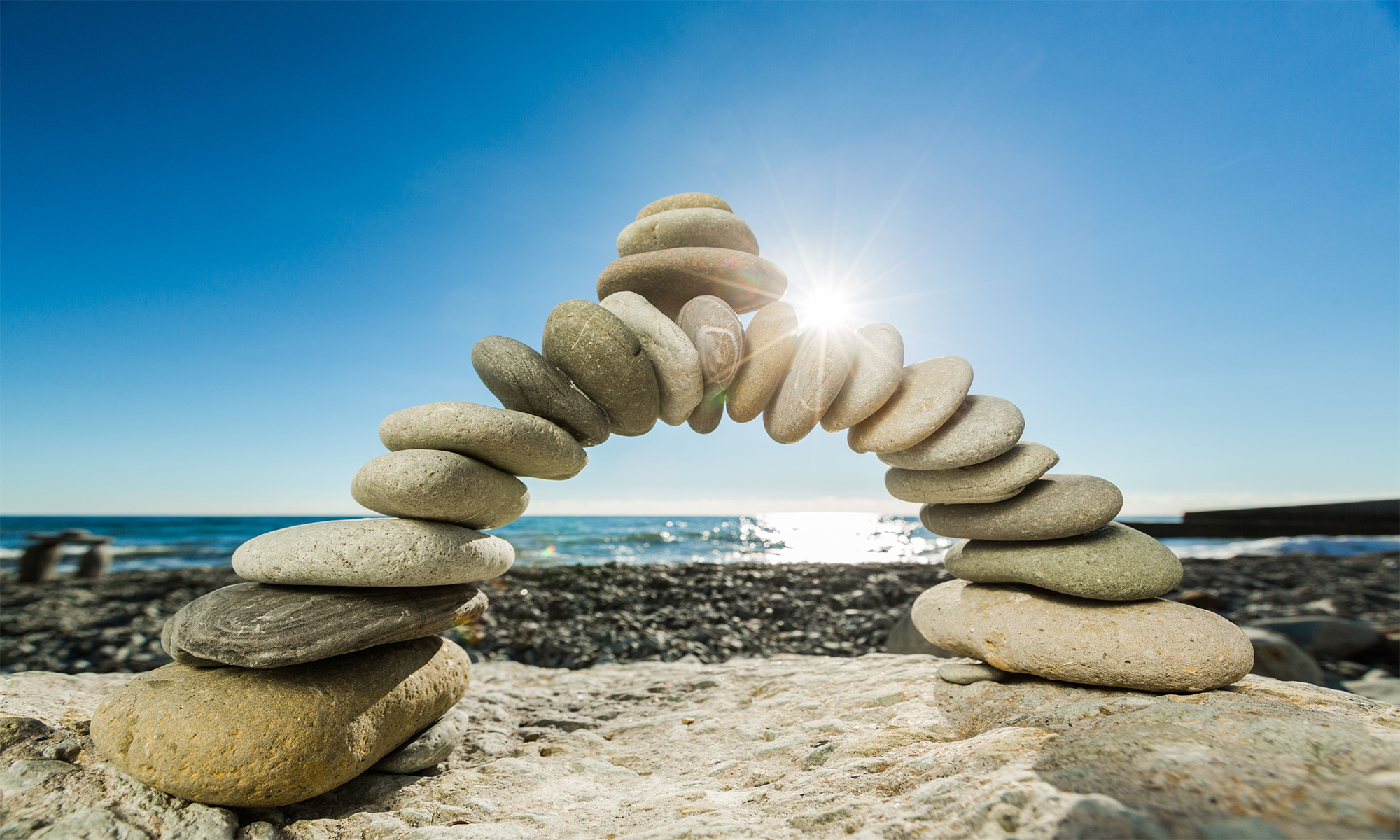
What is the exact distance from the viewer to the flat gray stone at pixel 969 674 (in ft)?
8.74

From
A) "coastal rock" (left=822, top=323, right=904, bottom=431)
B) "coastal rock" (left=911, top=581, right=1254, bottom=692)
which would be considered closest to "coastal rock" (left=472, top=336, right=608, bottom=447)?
"coastal rock" (left=822, top=323, right=904, bottom=431)

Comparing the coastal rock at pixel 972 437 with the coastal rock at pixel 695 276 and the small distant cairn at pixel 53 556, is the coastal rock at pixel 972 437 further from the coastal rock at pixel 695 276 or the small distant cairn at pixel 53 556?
the small distant cairn at pixel 53 556

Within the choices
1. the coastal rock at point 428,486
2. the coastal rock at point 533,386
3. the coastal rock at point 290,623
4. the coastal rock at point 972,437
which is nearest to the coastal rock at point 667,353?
the coastal rock at point 533,386

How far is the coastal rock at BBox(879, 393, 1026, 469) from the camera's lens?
2588mm

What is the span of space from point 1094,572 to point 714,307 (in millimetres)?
2139

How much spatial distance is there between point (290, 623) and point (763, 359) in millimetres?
2280

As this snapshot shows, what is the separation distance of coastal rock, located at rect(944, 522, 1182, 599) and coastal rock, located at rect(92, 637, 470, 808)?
287 cm

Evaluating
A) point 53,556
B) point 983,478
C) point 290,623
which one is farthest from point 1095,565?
point 53,556

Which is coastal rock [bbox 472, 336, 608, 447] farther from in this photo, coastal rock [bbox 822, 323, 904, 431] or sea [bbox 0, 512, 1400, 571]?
sea [bbox 0, 512, 1400, 571]

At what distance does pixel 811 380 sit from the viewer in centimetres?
272

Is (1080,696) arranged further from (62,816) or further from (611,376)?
(62,816)

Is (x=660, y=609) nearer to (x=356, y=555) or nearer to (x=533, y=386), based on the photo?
Result: (x=533, y=386)

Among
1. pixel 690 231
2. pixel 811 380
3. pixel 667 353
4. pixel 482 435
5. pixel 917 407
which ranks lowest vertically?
pixel 482 435

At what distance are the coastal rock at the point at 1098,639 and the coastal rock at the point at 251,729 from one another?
8.80ft
